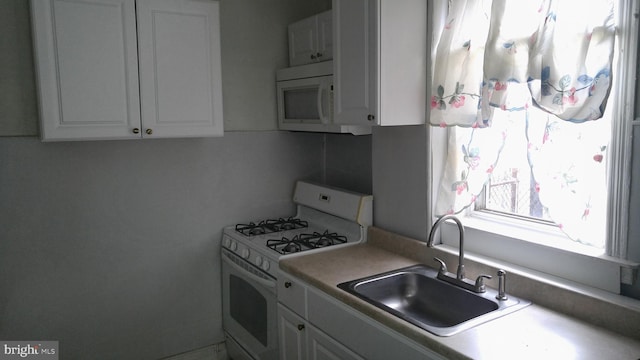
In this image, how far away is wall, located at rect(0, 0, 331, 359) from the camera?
2.44m

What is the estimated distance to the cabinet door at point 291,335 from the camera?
221cm

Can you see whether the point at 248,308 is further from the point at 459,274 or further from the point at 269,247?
the point at 459,274

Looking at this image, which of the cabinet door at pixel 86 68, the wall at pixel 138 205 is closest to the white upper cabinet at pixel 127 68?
the cabinet door at pixel 86 68

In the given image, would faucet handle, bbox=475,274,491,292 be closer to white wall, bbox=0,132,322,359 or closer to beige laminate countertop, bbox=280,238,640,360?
beige laminate countertop, bbox=280,238,640,360

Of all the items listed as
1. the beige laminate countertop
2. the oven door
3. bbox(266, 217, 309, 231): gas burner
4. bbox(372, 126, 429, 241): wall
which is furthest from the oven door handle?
bbox(372, 126, 429, 241): wall

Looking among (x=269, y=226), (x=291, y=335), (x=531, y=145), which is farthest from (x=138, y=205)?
(x=531, y=145)

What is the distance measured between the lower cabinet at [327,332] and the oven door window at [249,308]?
0.19 metres

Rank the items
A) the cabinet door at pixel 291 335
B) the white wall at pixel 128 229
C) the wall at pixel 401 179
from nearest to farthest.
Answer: the cabinet door at pixel 291 335
the wall at pixel 401 179
the white wall at pixel 128 229

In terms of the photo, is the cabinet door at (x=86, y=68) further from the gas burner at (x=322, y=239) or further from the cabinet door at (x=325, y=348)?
the cabinet door at (x=325, y=348)

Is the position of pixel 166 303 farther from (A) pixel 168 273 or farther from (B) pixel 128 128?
(B) pixel 128 128

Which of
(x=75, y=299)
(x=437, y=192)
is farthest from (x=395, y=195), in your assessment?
(x=75, y=299)

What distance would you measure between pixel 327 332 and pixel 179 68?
1.49 meters

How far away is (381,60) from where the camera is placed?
207 cm

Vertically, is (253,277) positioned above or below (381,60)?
below
